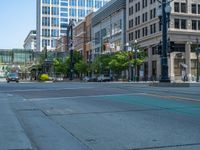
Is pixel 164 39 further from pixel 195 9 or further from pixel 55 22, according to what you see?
pixel 55 22

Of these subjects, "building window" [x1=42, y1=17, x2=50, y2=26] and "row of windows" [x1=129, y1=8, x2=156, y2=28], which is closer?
"row of windows" [x1=129, y1=8, x2=156, y2=28]

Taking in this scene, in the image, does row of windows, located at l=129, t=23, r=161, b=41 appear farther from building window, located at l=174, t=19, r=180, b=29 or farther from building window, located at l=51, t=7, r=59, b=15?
building window, located at l=51, t=7, r=59, b=15

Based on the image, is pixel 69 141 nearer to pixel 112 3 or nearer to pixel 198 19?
pixel 198 19

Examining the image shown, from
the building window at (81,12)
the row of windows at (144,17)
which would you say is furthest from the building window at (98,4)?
the row of windows at (144,17)

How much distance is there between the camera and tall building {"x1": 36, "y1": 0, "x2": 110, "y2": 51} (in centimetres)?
19035

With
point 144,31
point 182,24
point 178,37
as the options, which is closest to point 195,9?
point 182,24

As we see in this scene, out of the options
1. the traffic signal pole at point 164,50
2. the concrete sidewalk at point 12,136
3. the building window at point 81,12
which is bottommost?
the concrete sidewalk at point 12,136

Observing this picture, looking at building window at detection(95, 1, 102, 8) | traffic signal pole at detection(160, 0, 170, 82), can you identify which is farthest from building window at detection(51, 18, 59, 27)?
traffic signal pole at detection(160, 0, 170, 82)

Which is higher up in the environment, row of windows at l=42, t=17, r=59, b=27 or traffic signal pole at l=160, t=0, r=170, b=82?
row of windows at l=42, t=17, r=59, b=27

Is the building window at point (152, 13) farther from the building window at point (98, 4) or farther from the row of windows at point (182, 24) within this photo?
the building window at point (98, 4)

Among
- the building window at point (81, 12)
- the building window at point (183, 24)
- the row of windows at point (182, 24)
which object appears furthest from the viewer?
the building window at point (81, 12)

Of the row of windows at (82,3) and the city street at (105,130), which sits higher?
the row of windows at (82,3)

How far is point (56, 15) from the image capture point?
192 metres

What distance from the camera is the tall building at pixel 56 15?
190 metres
